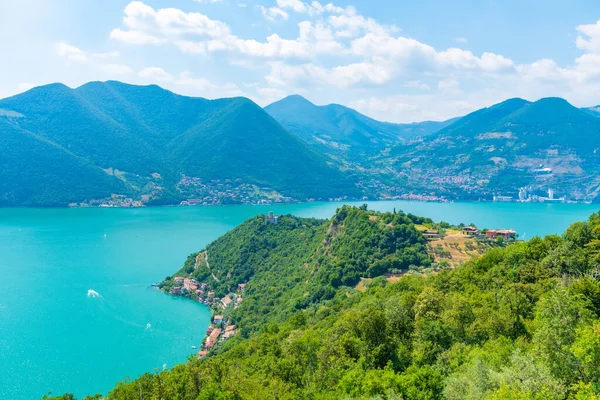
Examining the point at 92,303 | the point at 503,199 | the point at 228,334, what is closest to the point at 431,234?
the point at 228,334

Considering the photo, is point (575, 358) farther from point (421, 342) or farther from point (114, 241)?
point (114, 241)

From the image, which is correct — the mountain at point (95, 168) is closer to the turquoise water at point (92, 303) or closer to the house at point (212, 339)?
the turquoise water at point (92, 303)

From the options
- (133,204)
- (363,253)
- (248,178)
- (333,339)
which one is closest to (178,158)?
(248,178)

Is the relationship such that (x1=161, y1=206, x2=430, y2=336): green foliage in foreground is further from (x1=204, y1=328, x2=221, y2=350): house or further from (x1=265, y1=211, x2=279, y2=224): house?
(x1=204, y1=328, x2=221, y2=350): house

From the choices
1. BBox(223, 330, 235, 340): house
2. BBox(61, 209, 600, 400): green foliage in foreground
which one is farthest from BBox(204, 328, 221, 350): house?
BBox(61, 209, 600, 400): green foliage in foreground

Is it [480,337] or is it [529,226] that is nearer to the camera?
[480,337]

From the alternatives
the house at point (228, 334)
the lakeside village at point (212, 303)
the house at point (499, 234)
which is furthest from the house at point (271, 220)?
the house at point (499, 234)
